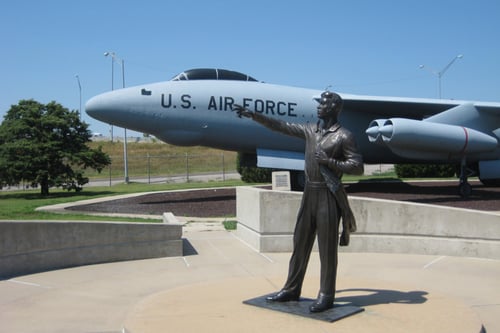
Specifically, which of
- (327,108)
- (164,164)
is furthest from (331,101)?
(164,164)

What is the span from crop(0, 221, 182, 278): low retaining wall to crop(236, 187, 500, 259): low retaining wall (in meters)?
1.52

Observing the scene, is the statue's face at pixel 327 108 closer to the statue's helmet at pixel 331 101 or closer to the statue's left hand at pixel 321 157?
the statue's helmet at pixel 331 101

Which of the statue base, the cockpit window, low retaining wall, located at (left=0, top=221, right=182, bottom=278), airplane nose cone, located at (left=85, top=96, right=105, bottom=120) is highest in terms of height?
the cockpit window

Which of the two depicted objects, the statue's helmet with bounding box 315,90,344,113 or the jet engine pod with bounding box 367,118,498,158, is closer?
the statue's helmet with bounding box 315,90,344,113

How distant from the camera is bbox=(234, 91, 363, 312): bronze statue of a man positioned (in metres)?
5.19

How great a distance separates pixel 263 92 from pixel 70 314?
1256 cm

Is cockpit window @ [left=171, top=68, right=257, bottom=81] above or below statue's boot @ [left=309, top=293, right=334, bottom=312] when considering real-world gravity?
above

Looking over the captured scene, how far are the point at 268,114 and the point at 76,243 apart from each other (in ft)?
33.5

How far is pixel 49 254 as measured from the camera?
7758 mm

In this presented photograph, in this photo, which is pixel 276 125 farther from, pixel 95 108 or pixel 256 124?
pixel 256 124

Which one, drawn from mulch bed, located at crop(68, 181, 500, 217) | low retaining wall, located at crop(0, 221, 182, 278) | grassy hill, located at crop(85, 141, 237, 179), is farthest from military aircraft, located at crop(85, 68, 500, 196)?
grassy hill, located at crop(85, 141, 237, 179)

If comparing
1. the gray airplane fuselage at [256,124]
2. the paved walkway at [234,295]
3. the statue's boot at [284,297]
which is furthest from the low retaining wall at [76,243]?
the gray airplane fuselage at [256,124]

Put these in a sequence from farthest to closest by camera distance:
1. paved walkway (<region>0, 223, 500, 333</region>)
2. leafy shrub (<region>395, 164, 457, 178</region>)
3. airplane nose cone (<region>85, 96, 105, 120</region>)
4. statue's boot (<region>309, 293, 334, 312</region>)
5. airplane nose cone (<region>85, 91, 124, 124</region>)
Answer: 1. leafy shrub (<region>395, 164, 457, 178</region>)
2. airplane nose cone (<region>85, 96, 105, 120</region>)
3. airplane nose cone (<region>85, 91, 124, 124</region>)
4. statue's boot (<region>309, 293, 334, 312</region>)
5. paved walkway (<region>0, 223, 500, 333</region>)

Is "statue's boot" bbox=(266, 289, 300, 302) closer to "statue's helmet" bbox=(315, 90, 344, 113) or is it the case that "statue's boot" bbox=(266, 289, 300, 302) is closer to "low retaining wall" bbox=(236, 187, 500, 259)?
"statue's helmet" bbox=(315, 90, 344, 113)
